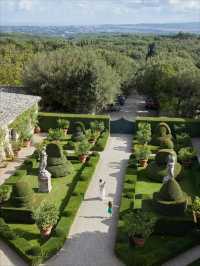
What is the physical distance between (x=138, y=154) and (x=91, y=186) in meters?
6.30

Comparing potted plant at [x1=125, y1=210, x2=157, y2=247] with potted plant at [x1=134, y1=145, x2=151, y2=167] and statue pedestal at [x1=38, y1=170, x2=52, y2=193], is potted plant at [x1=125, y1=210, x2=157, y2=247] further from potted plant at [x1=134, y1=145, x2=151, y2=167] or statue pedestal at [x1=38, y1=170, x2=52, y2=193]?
potted plant at [x1=134, y1=145, x2=151, y2=167]

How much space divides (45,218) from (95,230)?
348cm

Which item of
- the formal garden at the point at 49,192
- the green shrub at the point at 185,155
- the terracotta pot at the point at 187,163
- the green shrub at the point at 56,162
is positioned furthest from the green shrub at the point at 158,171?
the green shrub at the point at 56,162

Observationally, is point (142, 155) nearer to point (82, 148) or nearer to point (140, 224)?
point (82, 148)

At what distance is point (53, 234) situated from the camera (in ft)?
76.2

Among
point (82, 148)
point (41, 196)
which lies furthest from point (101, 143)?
point (41, 196)

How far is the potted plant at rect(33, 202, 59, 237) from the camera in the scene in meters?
23.1

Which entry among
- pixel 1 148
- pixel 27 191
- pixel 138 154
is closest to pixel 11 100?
pixel 1 148

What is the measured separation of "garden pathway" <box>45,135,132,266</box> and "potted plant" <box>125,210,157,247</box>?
1444 millimetres

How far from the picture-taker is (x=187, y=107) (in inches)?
2218

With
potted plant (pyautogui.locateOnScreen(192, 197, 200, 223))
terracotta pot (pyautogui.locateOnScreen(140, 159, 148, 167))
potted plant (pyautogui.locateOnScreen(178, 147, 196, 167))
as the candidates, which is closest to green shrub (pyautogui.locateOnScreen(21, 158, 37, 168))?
terracotta pot (pyautogui.locateOnScreen(140, 159, 148, 167))

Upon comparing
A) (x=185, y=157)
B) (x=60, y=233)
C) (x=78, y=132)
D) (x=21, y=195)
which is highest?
(x=21, y=195)

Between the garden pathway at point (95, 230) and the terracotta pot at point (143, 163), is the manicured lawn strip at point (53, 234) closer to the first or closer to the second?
the garden pathway at point (95, 230)

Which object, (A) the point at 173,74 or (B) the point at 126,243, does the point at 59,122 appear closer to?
(A) the point at 173,74
